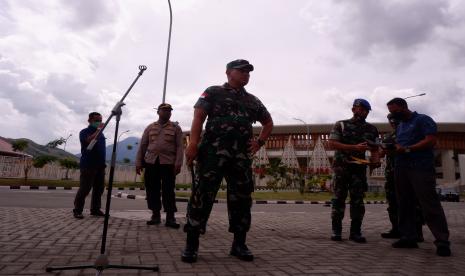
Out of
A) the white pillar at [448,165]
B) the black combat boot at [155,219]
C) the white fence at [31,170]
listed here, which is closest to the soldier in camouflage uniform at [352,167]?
the black combat boot at [155,219]

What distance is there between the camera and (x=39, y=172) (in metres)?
35.5

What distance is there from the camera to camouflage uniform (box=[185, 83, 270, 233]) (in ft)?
11.3

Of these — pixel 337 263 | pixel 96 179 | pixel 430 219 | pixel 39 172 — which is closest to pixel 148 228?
pixel 96 179

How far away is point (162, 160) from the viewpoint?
18.8 feet

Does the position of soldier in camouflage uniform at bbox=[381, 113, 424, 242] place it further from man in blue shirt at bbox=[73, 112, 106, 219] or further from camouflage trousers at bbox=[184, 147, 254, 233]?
man in blue shirt at bbox=[73, 112, 106, 219]

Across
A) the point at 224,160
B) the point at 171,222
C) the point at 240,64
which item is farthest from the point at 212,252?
the point at 171,222

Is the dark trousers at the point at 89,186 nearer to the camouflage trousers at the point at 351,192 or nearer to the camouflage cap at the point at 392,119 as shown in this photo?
the camouflage trousers at the point at 351,192

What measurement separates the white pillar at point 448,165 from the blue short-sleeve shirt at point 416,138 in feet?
196

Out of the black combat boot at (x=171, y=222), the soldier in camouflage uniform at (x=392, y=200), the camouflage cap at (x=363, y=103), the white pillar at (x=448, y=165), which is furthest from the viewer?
the white pillar at (x=448, y=165)

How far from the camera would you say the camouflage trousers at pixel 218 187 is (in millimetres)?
3449

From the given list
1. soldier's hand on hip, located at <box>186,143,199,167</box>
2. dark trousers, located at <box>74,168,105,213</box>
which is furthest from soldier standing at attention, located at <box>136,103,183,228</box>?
soldier's hand on hip, located at <box>186,143,199,167</box>

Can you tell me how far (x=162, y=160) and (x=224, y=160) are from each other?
2446 millimetres

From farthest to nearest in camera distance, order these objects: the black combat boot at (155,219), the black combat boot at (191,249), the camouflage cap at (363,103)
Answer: the black combat boot at (155,219)
the camouflage cap at (363,103)
the black combat boot at (191,249)

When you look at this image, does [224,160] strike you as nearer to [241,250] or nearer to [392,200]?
[241,250]
